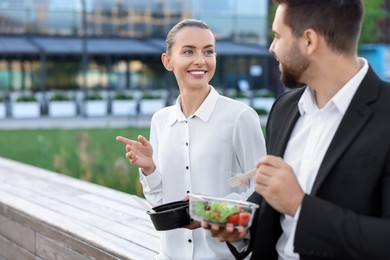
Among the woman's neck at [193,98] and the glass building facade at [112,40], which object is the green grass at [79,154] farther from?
the glass building facade at [112,40]

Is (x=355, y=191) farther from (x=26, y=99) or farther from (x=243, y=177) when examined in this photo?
(x=26, y=99)

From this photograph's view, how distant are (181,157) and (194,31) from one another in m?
0.48

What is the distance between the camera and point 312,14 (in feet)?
6.27

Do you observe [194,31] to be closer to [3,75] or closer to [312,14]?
[312,14]

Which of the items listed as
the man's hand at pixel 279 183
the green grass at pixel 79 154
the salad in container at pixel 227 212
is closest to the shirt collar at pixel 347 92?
the man's hand at pixel 279 183

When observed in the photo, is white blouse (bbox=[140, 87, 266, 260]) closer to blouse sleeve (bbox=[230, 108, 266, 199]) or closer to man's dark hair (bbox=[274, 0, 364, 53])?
blouse sleeve (bbox=[230, 108, 266, 199])

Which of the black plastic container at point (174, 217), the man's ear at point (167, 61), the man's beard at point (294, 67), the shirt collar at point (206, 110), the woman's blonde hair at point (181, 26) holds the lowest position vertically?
the black plastic container at point (174, 217)

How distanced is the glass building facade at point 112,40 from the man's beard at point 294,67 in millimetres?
27607

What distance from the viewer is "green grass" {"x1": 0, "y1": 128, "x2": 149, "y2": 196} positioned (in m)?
8.62

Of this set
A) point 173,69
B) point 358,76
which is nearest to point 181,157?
point 173,69

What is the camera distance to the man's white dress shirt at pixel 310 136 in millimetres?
1979

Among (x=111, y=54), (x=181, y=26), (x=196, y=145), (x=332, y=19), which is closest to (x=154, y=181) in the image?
(x=196, y=145)

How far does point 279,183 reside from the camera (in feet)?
6.15

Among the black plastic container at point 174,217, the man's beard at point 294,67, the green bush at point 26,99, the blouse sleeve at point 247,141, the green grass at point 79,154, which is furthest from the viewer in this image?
the green bush at point 26,99
